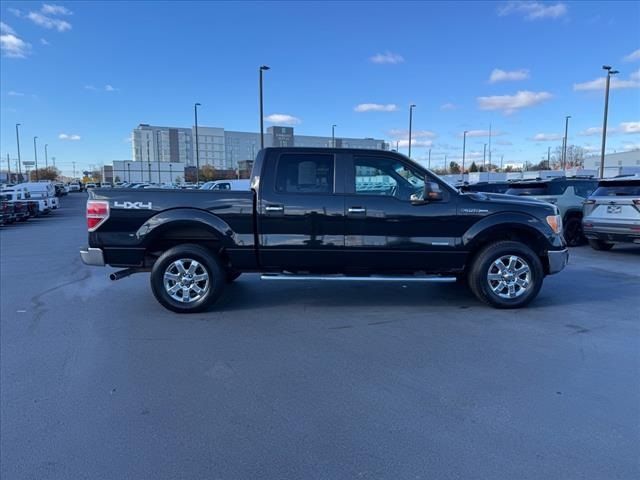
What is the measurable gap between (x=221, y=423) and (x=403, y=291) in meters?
4.28

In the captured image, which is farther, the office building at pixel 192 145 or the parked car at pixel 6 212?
the office building at pixel 192 145

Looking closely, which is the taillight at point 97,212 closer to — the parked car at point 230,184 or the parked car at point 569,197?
the parked car at point 569,197

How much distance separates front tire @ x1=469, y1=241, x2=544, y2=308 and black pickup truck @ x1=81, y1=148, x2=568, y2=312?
0.01m

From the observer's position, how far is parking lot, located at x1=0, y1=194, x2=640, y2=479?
9.02ft

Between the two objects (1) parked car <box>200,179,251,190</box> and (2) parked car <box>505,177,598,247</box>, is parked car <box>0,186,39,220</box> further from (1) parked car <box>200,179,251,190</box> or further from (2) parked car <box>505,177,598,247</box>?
(2) parked car <box>505,177,598,247</box>

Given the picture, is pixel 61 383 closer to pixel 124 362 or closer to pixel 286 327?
pixel 124 362

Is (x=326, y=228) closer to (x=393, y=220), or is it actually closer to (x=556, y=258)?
(x=393, y=220)

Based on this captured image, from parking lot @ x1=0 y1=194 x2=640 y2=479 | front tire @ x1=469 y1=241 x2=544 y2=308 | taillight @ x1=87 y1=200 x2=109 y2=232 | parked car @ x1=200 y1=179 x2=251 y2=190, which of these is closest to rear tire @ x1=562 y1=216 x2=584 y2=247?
parking lot @ x1=0 y1=194 x2=640 y2=479

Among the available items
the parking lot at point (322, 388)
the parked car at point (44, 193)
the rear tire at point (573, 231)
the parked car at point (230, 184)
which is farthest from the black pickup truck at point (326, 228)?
the parked car at point (44, 193)

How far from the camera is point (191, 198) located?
5.64 m

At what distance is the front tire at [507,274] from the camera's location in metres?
5.75

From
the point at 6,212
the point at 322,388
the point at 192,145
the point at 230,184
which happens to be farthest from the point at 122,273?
the point at 192,145

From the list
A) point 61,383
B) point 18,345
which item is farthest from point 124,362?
point 18,345

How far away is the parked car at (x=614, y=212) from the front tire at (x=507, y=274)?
5043 mm
